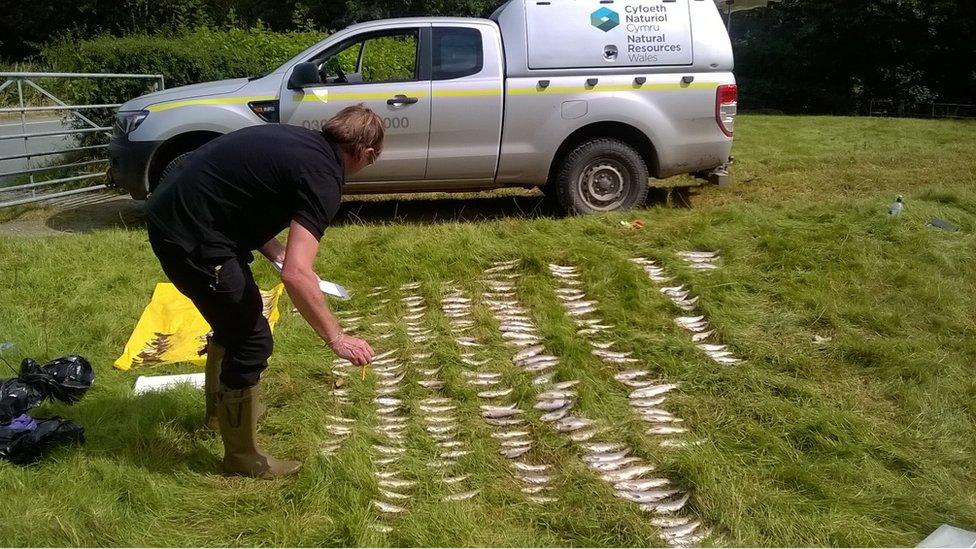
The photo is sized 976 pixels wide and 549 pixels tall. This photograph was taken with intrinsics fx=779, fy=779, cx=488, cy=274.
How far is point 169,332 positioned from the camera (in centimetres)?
535

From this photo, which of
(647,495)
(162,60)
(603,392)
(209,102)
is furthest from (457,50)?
(162,60)

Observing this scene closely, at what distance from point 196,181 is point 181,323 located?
267 cm

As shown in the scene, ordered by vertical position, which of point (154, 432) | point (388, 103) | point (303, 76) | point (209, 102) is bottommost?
point (154, 432)

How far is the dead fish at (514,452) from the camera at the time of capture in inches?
148

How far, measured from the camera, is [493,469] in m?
3.61

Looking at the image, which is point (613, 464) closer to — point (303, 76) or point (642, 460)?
point (642, 460)

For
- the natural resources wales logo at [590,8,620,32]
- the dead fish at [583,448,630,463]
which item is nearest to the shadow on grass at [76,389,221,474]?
the dead fish at [583,448,630,463]

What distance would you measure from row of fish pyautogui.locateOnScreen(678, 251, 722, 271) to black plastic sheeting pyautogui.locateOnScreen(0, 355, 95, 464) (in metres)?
4.22

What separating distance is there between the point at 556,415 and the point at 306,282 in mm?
1812

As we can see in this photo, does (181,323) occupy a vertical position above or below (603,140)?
below

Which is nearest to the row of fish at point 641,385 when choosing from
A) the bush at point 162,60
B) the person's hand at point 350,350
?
the person's hand at point 350,350

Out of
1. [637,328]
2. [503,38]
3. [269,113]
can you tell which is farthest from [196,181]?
[503,38]

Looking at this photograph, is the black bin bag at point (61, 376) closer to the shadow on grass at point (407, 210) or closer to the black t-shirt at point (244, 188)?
the black t-shirt at point (244, 188)

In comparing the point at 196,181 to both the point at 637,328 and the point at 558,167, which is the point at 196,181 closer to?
the point at 637,328
